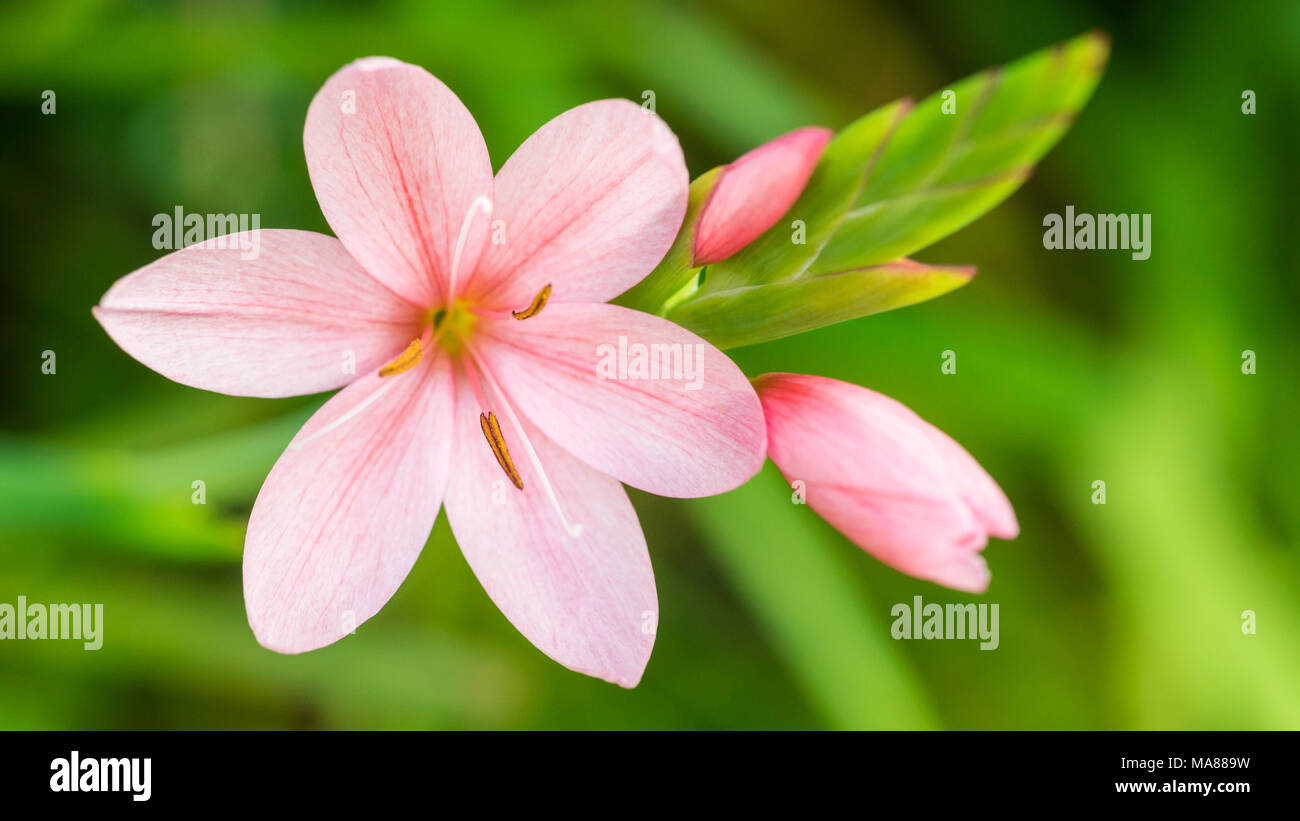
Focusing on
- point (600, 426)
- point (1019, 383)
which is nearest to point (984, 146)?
point (600, 426)

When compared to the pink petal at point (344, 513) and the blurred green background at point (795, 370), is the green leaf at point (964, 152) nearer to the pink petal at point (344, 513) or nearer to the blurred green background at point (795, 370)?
the pink petal at point (344, 513)

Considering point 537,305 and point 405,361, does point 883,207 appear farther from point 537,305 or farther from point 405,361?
point 405,361

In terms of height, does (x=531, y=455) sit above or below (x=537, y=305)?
below

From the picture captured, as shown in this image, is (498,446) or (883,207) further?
(498,446)

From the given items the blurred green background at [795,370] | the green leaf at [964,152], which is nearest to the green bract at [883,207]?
the green leaf at [964,152]

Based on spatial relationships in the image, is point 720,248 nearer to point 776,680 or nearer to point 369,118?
point 369,118

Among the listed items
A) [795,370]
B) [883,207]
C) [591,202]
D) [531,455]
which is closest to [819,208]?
[883,207]
